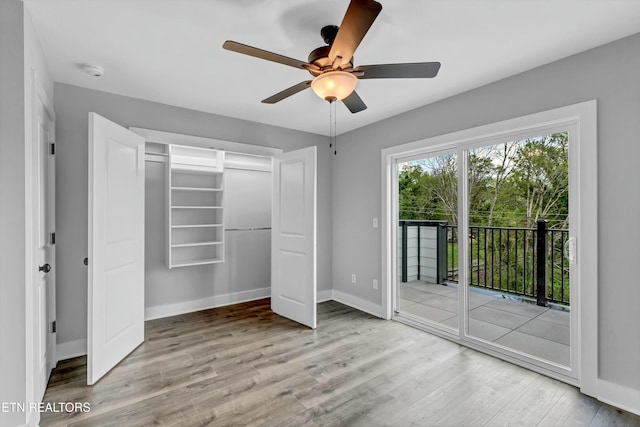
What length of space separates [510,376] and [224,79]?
3570mm

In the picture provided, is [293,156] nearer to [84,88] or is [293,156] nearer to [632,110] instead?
[84,88]

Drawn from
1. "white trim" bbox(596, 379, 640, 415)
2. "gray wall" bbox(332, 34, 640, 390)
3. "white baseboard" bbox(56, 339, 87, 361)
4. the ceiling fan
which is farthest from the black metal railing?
"white baseboard" bbox(56, 339, 87, 361)

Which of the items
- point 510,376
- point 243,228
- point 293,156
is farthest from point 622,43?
point 243,228

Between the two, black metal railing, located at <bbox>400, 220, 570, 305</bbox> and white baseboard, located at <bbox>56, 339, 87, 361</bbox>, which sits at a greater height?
black metal railing, located at <bbox>400, 220, 570, 305</bbox>

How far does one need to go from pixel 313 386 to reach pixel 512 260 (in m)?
2.16

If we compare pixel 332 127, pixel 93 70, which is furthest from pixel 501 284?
pixel 93 70

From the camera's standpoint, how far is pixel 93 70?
2574 millimetres

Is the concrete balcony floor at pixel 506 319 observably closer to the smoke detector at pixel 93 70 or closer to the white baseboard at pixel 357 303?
the white baseboard at pixel 357 303

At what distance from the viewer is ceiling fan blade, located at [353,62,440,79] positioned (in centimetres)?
181

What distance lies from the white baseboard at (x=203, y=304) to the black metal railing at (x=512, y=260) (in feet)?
8.45

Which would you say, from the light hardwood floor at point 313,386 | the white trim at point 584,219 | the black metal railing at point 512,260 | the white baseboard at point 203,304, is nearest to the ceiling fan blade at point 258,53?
the white trim at point 584,219

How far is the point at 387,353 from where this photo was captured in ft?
9.62

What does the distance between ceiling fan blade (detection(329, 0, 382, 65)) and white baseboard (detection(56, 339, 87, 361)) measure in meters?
3.41

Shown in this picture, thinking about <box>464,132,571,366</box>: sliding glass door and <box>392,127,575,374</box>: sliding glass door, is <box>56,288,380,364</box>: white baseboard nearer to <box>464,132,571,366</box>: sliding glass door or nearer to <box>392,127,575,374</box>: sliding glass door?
<box>392,127,575,374</box>: sliding glass door
